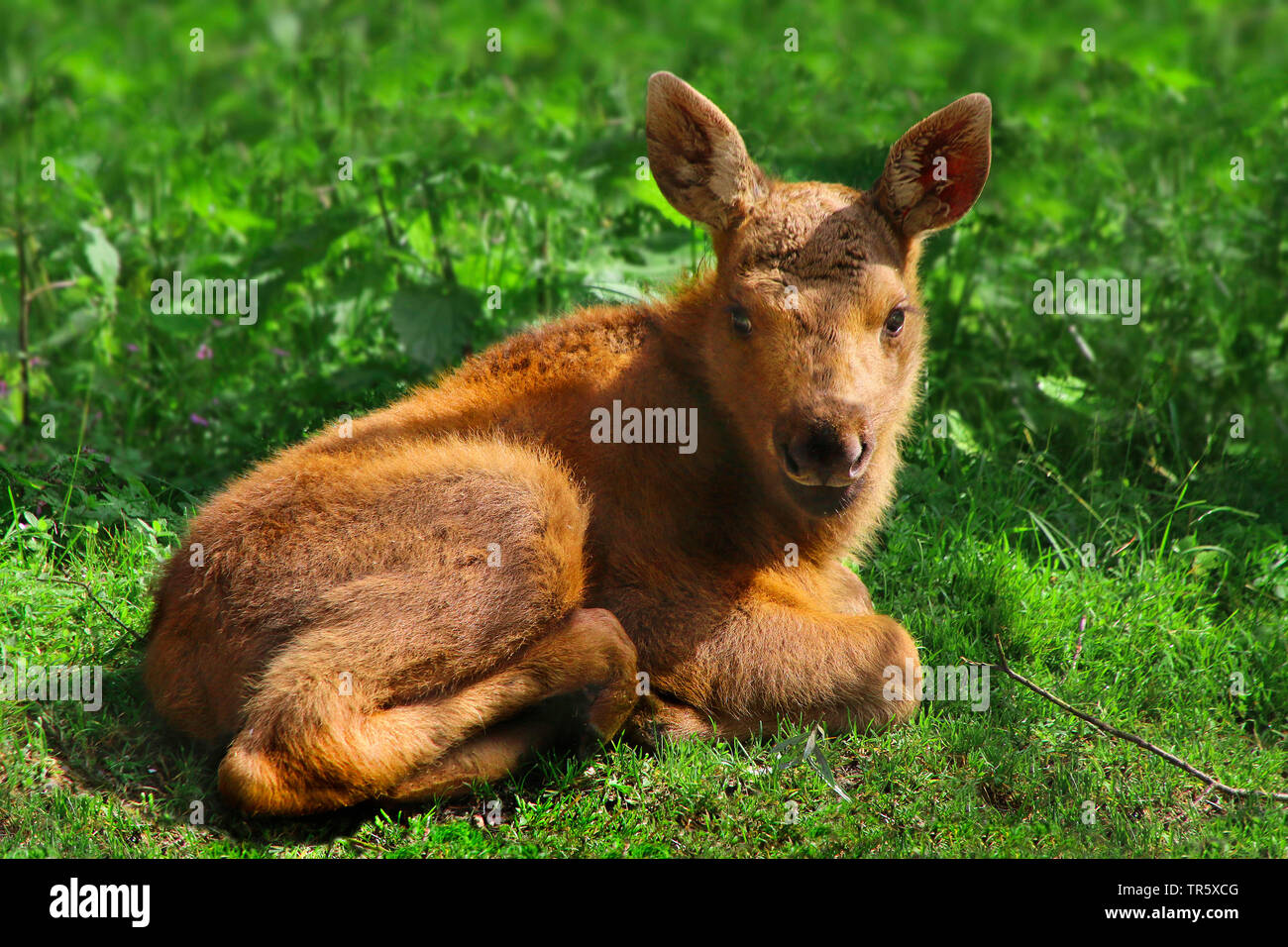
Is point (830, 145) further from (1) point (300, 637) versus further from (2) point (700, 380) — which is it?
(1) point (300, 637)

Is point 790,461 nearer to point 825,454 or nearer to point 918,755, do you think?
point 825,454

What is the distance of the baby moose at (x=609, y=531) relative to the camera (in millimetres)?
5078

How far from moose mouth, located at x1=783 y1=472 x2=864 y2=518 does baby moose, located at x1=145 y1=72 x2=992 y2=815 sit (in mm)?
15

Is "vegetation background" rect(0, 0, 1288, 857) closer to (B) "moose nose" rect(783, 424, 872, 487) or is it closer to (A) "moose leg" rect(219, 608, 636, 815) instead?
(A) "moose leg" rect(219, 608, 636, 815)

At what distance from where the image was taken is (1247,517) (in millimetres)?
7605

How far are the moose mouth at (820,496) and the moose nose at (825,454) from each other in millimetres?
178

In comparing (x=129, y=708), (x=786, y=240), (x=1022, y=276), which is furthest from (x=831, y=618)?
(x=1022, y=276)

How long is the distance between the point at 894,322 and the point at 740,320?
746mm

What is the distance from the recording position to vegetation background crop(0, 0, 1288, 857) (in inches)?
253

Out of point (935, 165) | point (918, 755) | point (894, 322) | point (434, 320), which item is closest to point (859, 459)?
point (894, 322)

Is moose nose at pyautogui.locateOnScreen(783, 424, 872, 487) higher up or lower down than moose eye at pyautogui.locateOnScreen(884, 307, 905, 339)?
lower down

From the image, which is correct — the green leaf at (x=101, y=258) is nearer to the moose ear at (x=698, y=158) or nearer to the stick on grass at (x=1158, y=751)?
the moose ear at (x=698, y=158)

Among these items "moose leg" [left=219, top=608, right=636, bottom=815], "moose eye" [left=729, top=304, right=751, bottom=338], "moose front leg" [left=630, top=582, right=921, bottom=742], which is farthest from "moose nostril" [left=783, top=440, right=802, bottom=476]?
"moose leg" [left=219, top=608, right=636, bottom=815]

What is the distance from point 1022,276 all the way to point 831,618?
13.7 ft
